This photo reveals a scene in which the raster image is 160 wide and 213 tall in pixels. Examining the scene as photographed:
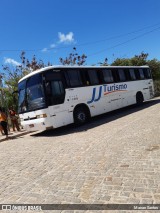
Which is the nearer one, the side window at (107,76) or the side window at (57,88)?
the side window at (57,88)

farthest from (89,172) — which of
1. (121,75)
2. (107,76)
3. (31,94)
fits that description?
(121,75)

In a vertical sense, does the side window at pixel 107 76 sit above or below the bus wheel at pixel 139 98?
above

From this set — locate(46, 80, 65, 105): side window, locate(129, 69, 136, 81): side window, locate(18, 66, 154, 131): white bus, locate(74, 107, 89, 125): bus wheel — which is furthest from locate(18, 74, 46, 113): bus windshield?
locate(129, 69, 136, 81): side window

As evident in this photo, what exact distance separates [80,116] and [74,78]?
2.04 m

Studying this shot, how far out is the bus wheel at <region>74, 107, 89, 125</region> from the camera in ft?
41.0

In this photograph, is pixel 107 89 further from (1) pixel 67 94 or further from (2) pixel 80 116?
(1) pixel 67 94

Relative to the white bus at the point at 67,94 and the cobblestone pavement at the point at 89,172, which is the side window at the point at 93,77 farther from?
the cobblestone pavement at the point at 89,172

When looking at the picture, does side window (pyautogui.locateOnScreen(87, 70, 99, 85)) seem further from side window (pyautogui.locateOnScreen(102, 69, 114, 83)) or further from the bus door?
the bus door

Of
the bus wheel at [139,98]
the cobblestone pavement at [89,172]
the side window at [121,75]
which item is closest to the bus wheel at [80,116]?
the cobblestone pavement at [89,172]

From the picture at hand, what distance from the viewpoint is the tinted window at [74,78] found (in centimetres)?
1252

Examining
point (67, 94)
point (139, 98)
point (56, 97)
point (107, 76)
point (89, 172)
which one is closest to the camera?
point (89, 172)

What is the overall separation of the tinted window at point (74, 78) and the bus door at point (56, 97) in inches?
24.8

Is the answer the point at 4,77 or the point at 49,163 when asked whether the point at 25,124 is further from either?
the point at 4,77

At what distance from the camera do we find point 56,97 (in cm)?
1141
